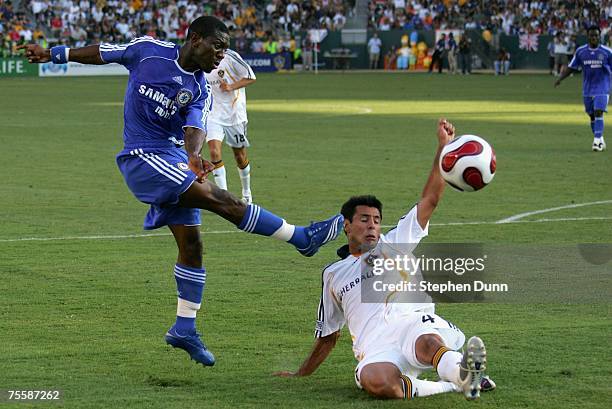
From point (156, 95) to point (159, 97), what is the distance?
1.0 inches

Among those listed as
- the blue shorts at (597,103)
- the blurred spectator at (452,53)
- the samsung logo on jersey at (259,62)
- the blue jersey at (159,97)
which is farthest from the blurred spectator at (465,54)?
the blue jersey at (159,97)

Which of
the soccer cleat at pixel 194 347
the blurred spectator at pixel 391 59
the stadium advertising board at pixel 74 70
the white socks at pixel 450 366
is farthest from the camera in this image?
the blurred spectator at pixel 391 59

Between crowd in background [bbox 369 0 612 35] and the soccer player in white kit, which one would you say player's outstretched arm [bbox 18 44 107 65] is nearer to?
the soccer player in white kit

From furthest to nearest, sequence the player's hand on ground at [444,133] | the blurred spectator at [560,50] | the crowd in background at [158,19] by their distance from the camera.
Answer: the crowd in background at [158,19] < the blurred spectator at [560,50] < the player's hand on ground at [444,133]

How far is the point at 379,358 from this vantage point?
7.12 meters

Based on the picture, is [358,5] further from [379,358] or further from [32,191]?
[379,358]

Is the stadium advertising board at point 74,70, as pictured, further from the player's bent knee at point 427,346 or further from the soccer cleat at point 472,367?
the soccer cleat at point 472,367

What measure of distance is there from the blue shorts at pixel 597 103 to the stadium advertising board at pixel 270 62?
36.8 m

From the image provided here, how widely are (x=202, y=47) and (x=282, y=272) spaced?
153 inches

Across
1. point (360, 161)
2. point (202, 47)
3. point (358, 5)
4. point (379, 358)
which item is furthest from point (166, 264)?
point (358, 5)

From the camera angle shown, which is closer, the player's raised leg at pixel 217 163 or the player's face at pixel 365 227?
the player's face at pixel 365 227

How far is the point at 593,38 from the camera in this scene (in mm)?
23938

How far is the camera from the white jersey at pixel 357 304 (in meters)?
7.32

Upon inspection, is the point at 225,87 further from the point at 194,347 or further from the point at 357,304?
the point at 357,304
